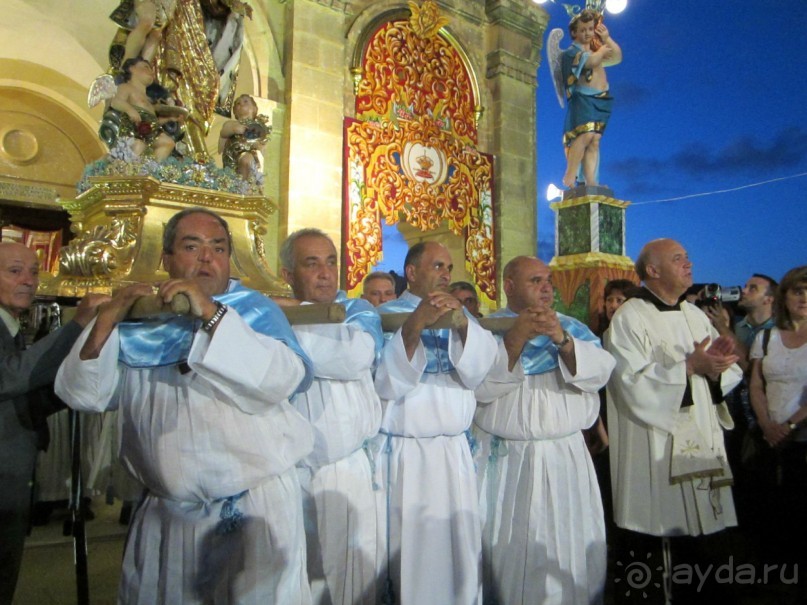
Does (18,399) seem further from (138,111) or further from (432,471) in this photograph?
(138,111)

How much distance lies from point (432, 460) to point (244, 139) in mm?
4290

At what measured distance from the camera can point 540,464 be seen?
10.4 ft

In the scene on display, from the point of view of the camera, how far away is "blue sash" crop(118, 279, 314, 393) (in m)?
2.10

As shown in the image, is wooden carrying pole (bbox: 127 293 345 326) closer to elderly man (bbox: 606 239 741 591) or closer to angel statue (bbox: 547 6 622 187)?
elderly man (bbox: 606 239 741 591)

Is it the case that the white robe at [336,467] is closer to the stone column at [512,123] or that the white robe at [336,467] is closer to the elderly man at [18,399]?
the elderly man at [18,399]

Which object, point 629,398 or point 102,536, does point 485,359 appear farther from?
point 102,536

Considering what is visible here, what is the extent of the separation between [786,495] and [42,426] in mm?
3645

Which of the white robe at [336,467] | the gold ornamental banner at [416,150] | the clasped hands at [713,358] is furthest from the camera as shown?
the gold ornamental banner at [416,150]

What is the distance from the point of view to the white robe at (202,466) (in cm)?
204

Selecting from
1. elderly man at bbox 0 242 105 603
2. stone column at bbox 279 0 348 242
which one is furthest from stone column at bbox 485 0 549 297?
elderly man at bbox 0 242 105 603

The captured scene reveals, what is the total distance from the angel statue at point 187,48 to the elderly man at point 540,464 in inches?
153

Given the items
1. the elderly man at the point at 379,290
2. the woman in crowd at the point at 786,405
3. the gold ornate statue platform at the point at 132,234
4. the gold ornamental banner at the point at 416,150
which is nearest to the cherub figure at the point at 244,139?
the gold ornate statue platform at the point at 132,234

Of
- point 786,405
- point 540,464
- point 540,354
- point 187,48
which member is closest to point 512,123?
point 187,48

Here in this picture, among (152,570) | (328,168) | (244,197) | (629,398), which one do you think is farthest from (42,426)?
(328,168)
